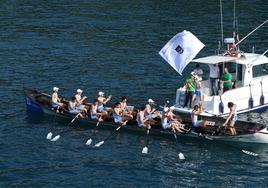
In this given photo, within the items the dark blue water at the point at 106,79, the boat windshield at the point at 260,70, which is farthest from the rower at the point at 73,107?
the boat windshield at the point at 260,70

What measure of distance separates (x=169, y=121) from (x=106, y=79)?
655 inches

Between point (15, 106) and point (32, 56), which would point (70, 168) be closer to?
point (15, 106)

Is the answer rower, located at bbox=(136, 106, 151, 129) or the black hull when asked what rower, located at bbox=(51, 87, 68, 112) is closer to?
the black hull

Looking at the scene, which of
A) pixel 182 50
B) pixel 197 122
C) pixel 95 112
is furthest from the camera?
pixel 95 112

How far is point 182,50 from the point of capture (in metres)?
49.2

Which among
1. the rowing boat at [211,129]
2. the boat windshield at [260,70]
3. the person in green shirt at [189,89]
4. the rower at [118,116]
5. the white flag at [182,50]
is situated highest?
the white flag at [182,50]

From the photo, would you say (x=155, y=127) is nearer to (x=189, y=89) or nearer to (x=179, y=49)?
(x=189, y=89)

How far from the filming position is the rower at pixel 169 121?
4678 cm

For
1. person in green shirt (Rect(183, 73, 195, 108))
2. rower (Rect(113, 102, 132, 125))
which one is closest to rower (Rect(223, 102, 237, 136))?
person in green shirt (Rect(183, 73, 195, 108))

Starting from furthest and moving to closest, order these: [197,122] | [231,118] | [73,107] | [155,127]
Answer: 1. [73,107]
2. [155,127]
3. [197,122]
4. [231,118]

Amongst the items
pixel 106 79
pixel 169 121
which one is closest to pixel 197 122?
pixel 169 121

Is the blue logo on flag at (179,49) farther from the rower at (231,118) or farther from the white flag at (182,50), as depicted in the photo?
the rower at (231,118)

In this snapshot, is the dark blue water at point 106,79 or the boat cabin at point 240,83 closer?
the dark blue water at point 106,79

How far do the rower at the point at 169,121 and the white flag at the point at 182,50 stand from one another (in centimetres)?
370
